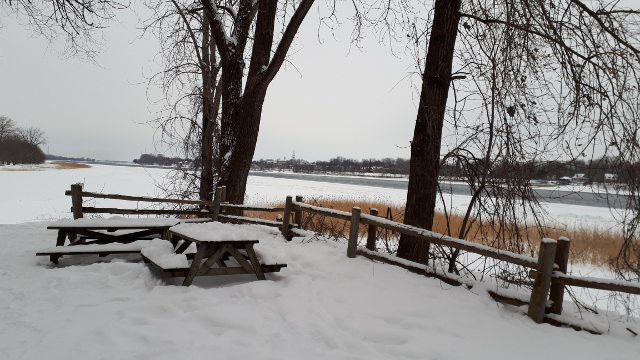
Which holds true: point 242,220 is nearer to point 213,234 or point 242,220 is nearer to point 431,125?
point 213,234

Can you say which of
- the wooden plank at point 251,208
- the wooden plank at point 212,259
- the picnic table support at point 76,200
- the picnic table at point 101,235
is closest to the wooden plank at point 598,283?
the wooden plank at point 212,259

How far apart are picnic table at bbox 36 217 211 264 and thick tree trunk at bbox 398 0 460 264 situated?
414cm

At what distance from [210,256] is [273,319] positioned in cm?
143

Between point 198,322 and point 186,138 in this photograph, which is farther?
point 186,138

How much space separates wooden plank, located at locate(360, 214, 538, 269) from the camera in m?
4.09

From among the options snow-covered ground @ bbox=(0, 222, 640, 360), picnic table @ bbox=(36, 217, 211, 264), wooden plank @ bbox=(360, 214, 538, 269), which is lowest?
snow-covered ground @ bbox=(0, 222, 640, 360)

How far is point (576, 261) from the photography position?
34.0 feet

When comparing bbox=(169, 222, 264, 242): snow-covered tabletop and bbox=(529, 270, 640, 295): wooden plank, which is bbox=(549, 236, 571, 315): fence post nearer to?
bbox=(529, 270, 640, 295): wooden plank

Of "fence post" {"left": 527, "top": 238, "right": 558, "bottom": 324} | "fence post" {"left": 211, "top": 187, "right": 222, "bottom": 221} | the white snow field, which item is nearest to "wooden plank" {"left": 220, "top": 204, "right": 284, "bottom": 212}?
"fence post" {"left": 211, "top": 187, "right": 222, "bottom": 221}

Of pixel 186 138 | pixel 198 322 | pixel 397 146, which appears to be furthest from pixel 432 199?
pixel 186 138

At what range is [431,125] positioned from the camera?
5.76 metres

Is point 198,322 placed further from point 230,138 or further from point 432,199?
point 230,138

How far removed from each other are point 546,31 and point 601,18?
0.66 metres

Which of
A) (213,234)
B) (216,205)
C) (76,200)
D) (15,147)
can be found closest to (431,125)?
(213,234)
